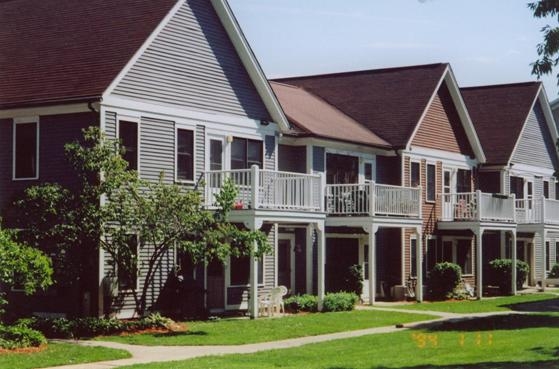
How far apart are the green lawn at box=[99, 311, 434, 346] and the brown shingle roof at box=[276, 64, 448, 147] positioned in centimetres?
1154

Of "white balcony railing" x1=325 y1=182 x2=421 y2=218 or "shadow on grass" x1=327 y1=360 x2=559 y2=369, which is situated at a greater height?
"white balcony railing" x1=325 y1=182 x2=421 y2=218

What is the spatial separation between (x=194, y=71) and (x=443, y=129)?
16266 mm

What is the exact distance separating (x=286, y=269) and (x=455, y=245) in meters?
11.7

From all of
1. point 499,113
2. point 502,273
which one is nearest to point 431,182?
point 502,273

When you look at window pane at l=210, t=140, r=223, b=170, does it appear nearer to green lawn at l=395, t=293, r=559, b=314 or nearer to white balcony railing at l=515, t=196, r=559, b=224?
green lawn at l=395, t=293, r=559, b=314

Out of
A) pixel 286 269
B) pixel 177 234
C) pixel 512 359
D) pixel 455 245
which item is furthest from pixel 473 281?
pixel 512 359

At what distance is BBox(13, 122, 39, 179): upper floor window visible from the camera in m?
28.2

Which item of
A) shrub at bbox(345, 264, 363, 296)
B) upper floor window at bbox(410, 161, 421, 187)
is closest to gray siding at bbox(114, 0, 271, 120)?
shrub at bbox(345, 264, 363, 296)

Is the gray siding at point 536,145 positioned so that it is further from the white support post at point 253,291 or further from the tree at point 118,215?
the tree at point 118,215

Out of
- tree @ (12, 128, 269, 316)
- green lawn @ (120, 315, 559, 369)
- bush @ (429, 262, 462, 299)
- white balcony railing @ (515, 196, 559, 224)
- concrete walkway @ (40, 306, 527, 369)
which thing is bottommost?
concrete walkway @ (40, 306, 527, 369)

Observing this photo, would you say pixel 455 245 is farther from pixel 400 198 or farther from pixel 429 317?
pixel 429 317

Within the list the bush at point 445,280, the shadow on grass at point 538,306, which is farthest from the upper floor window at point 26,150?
the bush at point 445,280

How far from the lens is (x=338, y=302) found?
32.3 m

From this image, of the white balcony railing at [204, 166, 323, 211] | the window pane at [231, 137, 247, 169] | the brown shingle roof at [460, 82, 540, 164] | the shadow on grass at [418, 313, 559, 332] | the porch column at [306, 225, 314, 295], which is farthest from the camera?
the brown shingle roof at [460, 82, 540, 164]
